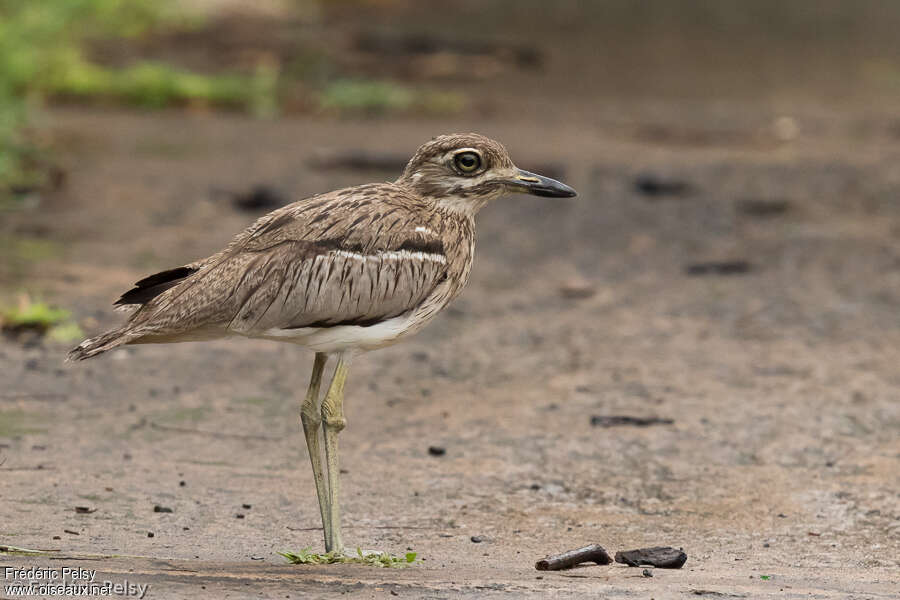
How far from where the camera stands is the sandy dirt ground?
4.75m

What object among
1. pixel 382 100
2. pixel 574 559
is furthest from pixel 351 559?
pixel 382 100

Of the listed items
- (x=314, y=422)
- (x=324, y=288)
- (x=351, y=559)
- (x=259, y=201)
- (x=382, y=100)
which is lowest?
(x=351, y=559)

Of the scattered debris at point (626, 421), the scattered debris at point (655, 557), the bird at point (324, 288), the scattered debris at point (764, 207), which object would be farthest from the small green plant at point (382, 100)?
the scattered debris at point (655, 557)

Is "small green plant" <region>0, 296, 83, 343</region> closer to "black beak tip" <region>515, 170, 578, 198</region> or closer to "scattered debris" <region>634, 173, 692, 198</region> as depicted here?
"black beak tip" <region>515, 170, 578, 198</region>

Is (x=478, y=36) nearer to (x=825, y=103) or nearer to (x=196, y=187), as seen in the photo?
(x=825, y=103)

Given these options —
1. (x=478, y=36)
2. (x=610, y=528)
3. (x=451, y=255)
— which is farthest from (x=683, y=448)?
(x=478, y=36)

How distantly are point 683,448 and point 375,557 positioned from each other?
2107 millimetres

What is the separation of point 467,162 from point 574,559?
149 cm

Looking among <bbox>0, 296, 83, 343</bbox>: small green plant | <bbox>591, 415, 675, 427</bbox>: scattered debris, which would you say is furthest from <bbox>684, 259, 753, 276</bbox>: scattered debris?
<bbox>0, 296, 83, 343</bbox>: small green plant

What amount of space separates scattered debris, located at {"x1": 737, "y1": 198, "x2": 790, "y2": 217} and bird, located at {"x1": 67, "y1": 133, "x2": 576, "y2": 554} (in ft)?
19.9

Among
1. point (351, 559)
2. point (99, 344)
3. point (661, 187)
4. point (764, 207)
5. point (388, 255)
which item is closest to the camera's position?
point (99, 344)

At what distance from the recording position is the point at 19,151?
A: 10781 millimetres

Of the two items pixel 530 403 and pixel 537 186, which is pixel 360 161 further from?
pixel 537 186

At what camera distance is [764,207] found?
34.5ft
